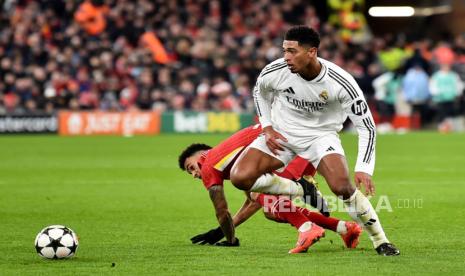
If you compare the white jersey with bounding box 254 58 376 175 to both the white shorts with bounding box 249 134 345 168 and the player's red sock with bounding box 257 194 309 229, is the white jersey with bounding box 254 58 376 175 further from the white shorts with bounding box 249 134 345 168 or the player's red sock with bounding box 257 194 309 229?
the player's red sock with bounding box 257 194 309 229

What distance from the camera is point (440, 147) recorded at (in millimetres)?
20094

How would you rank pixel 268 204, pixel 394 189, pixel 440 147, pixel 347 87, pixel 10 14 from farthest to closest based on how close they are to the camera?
pixel 10 14 → pixel 440 147 → pixel 394 189 → pixel 268 204 → pixel 347 87

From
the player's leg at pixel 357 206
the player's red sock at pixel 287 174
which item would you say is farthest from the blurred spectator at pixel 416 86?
the player's leg at pixel 357 206

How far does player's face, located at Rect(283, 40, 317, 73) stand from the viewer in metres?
7.92

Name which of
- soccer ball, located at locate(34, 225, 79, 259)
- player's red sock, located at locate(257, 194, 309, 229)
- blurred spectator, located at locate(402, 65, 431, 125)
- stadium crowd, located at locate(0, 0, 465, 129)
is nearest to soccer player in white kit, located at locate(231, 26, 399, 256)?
player's red sock, located at locate(257, 194, 309, 229)

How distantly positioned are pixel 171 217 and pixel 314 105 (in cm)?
294

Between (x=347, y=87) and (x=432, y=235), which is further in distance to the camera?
(x=432, y=235)

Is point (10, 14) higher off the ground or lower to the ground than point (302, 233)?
higher

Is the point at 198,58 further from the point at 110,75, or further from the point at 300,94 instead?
the point at 300,94

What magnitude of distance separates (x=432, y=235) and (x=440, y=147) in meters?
11.3

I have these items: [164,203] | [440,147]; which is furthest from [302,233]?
[440,147]

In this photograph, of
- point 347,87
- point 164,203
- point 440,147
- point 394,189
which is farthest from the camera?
point 440,147

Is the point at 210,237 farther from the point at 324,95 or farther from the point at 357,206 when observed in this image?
the point at 324,95

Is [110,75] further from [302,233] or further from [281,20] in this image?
[302,233]
